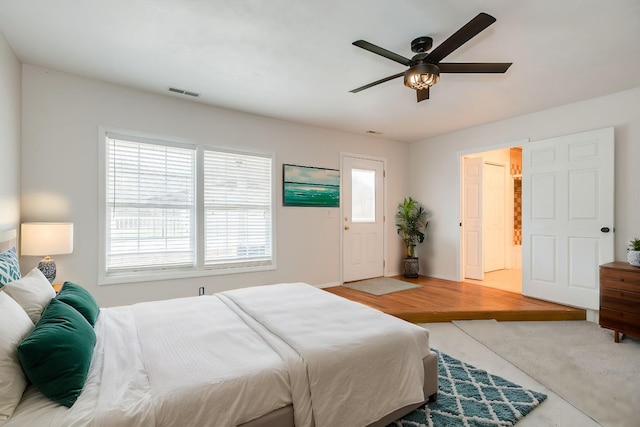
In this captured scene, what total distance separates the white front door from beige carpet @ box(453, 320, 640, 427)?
1.99 meters

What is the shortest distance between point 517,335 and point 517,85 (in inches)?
102

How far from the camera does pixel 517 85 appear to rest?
330 cm

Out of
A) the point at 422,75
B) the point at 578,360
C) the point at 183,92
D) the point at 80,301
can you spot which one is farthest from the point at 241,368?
the point at 183,92

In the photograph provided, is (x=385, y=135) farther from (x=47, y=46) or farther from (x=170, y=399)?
(x=170, y=399)

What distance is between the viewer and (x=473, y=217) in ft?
17.5

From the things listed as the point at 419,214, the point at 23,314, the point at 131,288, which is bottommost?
the point at 131,288

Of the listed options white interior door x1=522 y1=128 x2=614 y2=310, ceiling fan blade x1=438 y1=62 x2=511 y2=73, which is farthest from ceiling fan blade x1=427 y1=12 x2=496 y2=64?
white interior door x1=522 y1=128 x2=614 y2=310

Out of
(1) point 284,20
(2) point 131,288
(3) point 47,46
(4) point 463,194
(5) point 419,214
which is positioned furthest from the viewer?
(5) point 419,214

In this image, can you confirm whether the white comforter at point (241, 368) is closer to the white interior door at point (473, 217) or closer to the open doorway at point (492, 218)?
the open doorway at point (492, 218)

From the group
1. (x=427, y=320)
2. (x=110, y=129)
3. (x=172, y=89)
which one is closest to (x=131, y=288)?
(x=110, y=129)

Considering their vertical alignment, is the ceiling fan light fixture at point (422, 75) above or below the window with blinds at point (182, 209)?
above

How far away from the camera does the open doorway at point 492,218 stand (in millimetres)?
5254

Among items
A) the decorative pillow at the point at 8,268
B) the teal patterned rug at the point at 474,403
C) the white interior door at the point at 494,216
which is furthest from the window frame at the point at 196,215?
the white interior door at the point at 494,216

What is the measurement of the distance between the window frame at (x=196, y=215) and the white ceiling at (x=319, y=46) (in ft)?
1.82
